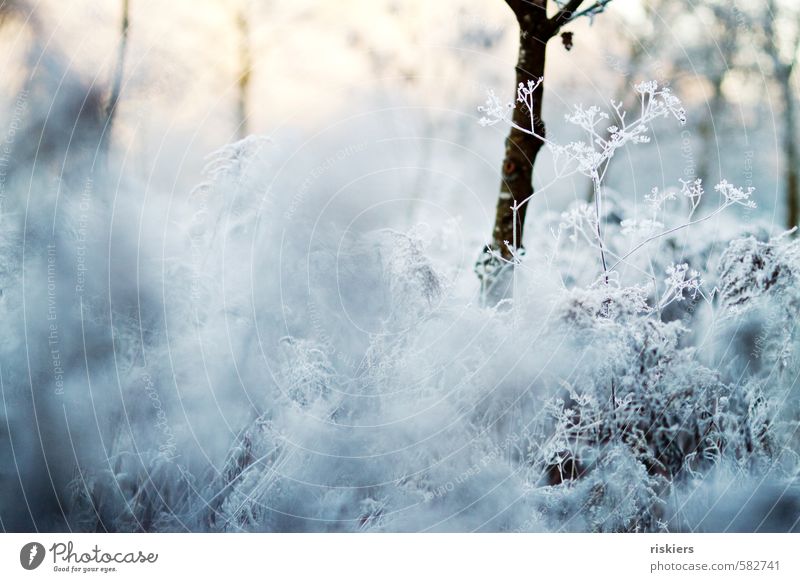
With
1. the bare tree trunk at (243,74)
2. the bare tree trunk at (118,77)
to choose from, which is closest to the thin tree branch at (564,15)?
the bare tree trunk at (243,74)

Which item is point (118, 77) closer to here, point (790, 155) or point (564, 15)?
point (564, 15)

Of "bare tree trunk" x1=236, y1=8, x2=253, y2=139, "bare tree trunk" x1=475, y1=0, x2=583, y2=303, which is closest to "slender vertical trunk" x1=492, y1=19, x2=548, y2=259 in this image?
"bare tree trunk" x1=475, y1=0, x2=583, y2=303

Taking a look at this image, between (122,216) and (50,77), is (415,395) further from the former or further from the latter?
(50,77)

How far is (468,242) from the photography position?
1.17 m

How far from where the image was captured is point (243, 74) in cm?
115

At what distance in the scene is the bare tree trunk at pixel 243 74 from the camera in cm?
115

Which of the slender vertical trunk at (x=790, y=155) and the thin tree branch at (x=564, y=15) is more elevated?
the thin tree branch at (x=564, y=15)

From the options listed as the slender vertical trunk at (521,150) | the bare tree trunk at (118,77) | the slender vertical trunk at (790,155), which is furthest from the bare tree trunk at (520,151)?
the bare tree trunk at (118,77)

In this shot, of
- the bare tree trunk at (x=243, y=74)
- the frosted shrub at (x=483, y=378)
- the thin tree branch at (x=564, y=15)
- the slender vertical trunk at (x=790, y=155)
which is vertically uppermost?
the thin tree branch at (x=564, y=15)

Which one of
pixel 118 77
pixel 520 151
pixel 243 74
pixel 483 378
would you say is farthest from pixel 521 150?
pixel 118 77

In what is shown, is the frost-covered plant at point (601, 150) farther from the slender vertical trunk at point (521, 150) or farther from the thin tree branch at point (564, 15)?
the thin tree branch at point (564, 15)

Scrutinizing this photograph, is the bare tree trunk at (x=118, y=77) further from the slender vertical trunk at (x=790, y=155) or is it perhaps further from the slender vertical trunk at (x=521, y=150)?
Answer: the slender vertical trunk at (x=790, y=155)

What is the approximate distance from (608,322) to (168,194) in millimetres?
888
